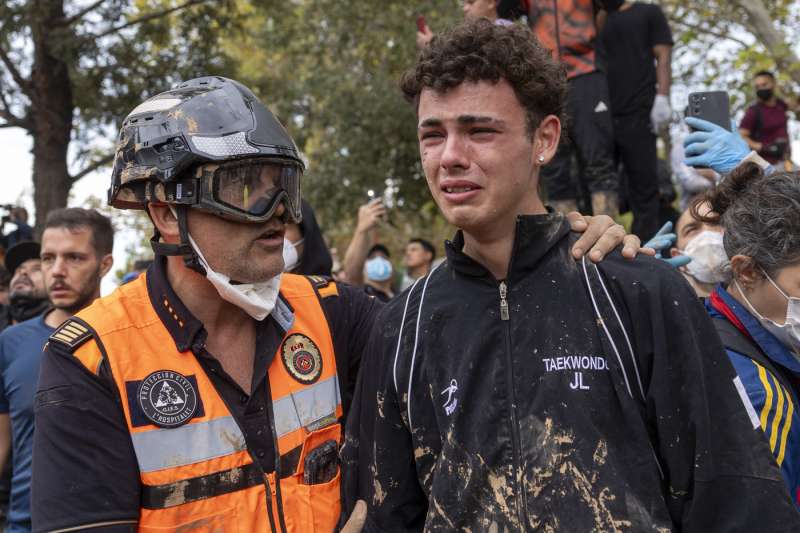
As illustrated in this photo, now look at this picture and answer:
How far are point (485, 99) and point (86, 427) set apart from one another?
1725 millimetres

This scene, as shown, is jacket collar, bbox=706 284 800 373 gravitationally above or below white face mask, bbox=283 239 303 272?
below

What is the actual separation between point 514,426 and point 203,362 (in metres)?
1.19

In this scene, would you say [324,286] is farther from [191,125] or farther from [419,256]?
[419,256]

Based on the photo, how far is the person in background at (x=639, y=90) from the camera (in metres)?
6.51

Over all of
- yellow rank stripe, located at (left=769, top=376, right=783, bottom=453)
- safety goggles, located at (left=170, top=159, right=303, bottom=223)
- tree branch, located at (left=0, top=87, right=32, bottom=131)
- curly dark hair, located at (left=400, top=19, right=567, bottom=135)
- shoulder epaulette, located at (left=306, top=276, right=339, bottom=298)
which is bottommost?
yellow rank stripe, located at (left=769, top=376, right=783, bottom=453)

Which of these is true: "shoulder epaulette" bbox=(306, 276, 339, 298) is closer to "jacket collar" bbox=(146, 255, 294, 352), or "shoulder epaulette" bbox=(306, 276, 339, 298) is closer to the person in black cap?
"jacket collar" bbox=(146, 255, 294, 352)

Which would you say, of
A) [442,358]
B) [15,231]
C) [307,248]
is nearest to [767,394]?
[442,358]

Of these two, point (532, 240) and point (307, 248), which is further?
point (307, 248)

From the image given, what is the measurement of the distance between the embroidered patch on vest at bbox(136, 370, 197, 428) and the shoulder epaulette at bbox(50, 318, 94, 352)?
255 millimetres

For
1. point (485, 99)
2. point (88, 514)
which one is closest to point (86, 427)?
point (88, 514)

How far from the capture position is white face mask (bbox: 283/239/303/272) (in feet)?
18.3

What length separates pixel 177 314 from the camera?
10.1 ft

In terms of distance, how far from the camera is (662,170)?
7902 millimetres

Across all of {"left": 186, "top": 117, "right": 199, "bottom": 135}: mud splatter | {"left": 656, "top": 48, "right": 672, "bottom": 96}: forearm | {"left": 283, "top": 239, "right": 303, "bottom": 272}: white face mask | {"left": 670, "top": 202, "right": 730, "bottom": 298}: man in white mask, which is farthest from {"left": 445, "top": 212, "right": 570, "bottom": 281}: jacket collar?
{"left": 656, "top": 48, "right": 672, "bottom": 96}: forearm
